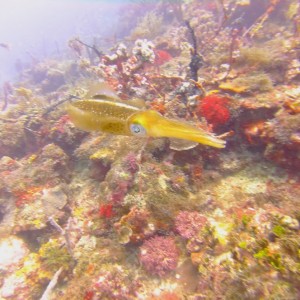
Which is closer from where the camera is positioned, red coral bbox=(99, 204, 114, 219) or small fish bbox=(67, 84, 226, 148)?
small fish bbox=(67, 84, 226, 148)

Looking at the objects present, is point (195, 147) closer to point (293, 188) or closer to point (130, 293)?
point (293, 188)

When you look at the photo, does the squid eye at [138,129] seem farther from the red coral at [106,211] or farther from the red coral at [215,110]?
the red coral at [215,110]

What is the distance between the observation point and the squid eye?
241 centimetres

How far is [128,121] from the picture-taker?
2.46 meters

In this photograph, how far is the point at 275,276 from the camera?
2.59 meters

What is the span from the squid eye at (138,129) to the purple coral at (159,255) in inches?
82.0

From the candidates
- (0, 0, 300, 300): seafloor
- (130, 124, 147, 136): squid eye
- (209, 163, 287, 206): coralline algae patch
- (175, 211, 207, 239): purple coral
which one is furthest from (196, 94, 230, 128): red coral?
(130, 124, 147, 136): squid eye

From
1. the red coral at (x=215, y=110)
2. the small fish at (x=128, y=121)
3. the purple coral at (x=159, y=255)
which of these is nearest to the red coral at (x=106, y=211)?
the purple coral at (x=159, y=255)

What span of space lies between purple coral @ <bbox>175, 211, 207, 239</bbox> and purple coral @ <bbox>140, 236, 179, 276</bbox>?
24cm

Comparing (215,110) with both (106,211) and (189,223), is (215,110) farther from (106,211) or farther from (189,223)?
(106,211)

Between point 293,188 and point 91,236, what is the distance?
334cm

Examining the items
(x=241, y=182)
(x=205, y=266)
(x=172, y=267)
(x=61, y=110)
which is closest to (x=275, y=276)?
(x=205, y=266)

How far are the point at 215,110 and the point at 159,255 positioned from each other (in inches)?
102

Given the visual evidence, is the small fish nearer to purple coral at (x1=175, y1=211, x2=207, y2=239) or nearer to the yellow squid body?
the yellow squid body
